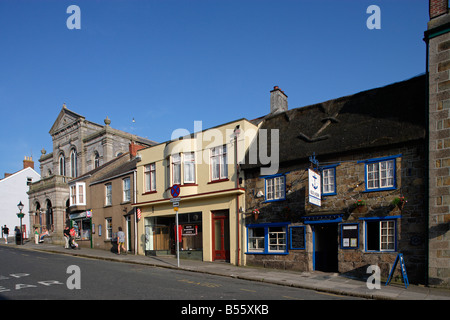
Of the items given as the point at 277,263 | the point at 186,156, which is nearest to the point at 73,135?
the point at 186,156

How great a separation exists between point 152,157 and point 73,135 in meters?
22.6

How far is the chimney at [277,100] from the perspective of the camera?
23.0 m

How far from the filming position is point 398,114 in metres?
15.1

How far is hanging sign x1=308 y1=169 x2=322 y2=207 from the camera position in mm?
15109

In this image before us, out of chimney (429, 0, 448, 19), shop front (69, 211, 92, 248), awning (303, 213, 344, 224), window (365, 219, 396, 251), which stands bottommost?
shop front (69, 211, 92, 248)

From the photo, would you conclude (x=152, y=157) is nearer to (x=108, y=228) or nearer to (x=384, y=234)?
(x=108, y=228)

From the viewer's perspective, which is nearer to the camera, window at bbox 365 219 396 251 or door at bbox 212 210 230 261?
window at bbox 365 219 396 251

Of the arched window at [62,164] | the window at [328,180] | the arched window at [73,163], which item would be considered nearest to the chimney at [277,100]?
the window at [328,180]

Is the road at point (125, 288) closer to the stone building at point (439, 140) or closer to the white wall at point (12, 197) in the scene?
the stone building at point (439, 140)

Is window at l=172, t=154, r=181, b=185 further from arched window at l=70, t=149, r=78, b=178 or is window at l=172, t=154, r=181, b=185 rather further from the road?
arched window at l=70, t=149, r=78, b=178

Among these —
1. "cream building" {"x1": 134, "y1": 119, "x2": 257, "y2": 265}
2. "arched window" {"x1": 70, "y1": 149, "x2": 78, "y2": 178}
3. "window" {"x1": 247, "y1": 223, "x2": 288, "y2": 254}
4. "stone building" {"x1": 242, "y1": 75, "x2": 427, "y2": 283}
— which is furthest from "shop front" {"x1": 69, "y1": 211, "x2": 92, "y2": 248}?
"stone building" {"x1": 242, "y1": 75, "x2": 427, "y2": 283}

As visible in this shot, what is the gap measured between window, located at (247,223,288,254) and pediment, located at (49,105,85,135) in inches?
1164

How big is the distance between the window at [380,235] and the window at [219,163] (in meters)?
7.82

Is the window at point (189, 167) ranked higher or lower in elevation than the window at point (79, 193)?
higher
